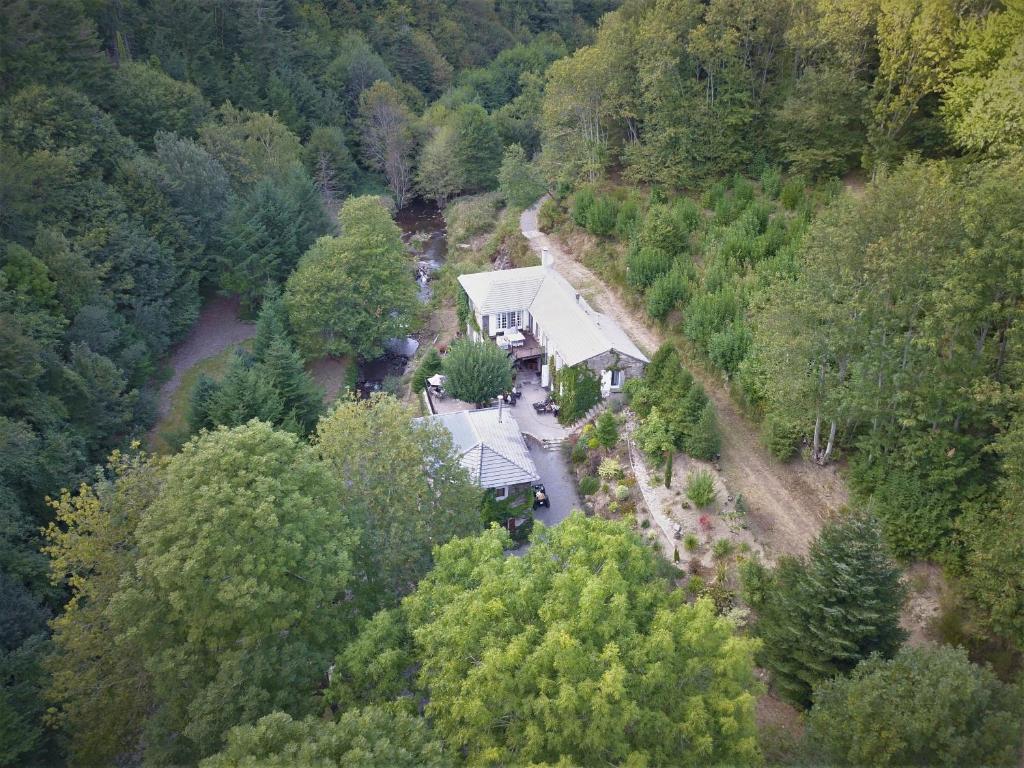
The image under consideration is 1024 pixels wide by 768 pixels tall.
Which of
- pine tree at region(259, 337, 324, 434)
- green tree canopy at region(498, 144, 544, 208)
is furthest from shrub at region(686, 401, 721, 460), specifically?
green tree canopy at region(498, 144, 544, 208)

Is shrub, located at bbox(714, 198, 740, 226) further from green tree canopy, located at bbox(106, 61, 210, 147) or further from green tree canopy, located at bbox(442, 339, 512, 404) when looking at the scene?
green tree canopy, located at bbox(106, 61, 210, 147)

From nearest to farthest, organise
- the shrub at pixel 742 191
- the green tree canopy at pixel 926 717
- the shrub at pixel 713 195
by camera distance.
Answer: the green tree canopy at pixel 926 717 < the shrub at pixel 742 191 < the shrub at pixel 713 195

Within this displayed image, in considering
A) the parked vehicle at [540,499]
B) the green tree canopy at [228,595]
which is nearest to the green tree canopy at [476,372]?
the parked vehicle at [540,499]

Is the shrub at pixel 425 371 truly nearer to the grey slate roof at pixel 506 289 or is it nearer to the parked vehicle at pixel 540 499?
the grey slate roof at pixel 506 289

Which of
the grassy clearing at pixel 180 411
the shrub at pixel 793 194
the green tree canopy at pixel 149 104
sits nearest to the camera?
the grassy clearing at pixel 180 411

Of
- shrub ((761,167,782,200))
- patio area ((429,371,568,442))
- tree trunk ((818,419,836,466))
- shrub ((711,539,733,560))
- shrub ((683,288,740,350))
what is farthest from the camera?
shrub ((761,167,782,200))

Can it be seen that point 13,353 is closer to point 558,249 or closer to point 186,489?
point 186,489
